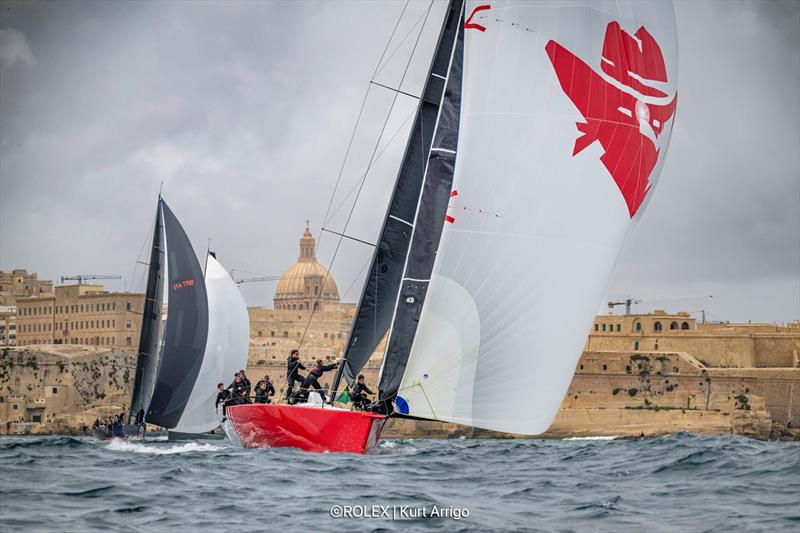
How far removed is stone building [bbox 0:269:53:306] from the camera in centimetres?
10719

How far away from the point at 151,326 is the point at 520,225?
61.5 feet

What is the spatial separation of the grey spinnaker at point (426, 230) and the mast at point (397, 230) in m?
1.08

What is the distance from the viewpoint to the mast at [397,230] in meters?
17.4

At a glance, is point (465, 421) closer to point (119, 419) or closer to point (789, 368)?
point (119, 419)

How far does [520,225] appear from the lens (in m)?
14.3

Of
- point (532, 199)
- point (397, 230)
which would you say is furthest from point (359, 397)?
point (532, 199)

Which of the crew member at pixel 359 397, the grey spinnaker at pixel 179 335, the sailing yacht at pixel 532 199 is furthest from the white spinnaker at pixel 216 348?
the sailing yacht at pixel 532 199

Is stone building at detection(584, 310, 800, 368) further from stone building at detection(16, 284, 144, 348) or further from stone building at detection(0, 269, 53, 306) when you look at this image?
stone building at detection(0, 269, 53, 306)

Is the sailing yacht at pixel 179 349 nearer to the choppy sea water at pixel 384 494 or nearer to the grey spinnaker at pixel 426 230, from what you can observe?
the choppy sea water at pixel 384 494

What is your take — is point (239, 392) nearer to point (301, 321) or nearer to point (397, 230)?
point (397, 230)

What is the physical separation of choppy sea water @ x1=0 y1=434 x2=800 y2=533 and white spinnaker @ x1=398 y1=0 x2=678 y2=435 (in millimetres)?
1225

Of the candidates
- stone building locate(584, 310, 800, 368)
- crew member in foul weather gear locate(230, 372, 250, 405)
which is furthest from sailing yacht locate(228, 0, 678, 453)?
stone building locate(584, 310, 800, 368)

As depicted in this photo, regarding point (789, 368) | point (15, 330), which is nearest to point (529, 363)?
point (789, 368)

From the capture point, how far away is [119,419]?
1256 inches
